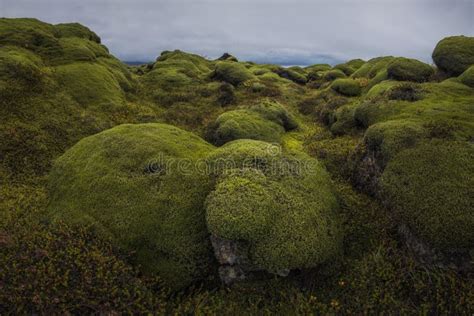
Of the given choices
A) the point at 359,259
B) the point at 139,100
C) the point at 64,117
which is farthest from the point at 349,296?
the point at 139,100

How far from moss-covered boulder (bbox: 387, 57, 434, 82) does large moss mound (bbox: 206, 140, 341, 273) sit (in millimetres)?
17295

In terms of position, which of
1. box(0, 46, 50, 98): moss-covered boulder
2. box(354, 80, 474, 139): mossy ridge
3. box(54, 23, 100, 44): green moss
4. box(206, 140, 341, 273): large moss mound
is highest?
box(54, 23, 100, 44): green moss

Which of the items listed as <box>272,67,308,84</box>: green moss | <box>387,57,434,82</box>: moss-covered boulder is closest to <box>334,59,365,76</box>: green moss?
<box>272,67,308,84</box>: green moss

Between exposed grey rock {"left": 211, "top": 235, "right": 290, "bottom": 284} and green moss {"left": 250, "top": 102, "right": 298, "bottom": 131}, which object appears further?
green moss {"left": 250, "top": 102, "right": 298, "bottom": 131}

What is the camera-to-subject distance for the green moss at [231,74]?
33250 mm

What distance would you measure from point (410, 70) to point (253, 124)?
1459 cm

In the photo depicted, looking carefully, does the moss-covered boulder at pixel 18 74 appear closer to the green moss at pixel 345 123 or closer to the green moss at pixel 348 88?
the green moss at pixel 345 123

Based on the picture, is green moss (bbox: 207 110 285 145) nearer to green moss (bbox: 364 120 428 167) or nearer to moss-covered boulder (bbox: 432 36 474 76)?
green moss (bbox: 364 120 428 167)

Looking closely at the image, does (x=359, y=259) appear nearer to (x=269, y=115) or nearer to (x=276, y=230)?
(x=276, y=230)

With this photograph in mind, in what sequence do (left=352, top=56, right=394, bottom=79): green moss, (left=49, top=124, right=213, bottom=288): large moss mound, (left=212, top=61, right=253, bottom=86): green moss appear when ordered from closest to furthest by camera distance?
(left=49, top=124, right=213, bottom=288): large moss mound < (left=352, top=56, right=394, bottom=79): green moss < (left=212, top=61, right=253, bottom=86): green moss

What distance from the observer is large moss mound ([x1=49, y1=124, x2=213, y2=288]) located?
8.60m

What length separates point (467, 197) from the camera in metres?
8.59

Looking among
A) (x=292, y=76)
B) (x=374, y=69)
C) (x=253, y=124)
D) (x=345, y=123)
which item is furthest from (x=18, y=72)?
(x=292, y=76)

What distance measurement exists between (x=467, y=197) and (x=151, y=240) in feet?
29.1
